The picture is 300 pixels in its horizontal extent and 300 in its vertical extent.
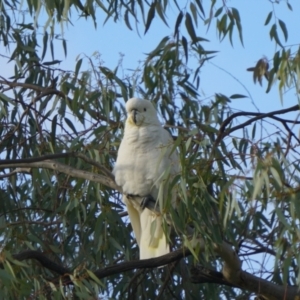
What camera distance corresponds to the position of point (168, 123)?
3.50m

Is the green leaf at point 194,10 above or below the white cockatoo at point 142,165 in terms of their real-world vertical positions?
above

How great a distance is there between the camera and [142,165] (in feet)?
10.7

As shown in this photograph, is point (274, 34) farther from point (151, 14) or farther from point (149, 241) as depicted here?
point (149, 241)

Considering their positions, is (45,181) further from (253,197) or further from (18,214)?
(253,197)

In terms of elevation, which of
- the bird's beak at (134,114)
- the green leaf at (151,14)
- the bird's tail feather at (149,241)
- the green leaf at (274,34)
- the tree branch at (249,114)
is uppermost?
the green leaf at (151,14)

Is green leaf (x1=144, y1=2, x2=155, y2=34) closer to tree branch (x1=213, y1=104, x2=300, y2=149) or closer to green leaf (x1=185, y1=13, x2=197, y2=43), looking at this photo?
green leaf (x1=185, y1=13, x2=197, y2=43)

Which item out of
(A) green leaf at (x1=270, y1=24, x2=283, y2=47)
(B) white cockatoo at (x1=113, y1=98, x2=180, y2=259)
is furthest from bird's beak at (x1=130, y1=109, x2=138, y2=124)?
(A) green leaf at (x1=270, y1=24, x2=283, y2=47)

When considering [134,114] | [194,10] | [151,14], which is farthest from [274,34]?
[134,114]

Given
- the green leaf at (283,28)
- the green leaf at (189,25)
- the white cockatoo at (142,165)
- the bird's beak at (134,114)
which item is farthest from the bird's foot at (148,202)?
the green leaf at (283,28)

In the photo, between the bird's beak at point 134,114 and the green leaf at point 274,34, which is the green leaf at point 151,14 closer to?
the green leaf at point 274,34

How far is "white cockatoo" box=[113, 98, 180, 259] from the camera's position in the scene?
10.5ft

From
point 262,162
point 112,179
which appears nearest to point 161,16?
point 112,179

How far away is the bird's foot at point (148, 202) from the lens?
3.27 m

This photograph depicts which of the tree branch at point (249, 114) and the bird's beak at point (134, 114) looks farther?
the bird's beak at point (134, 114)
